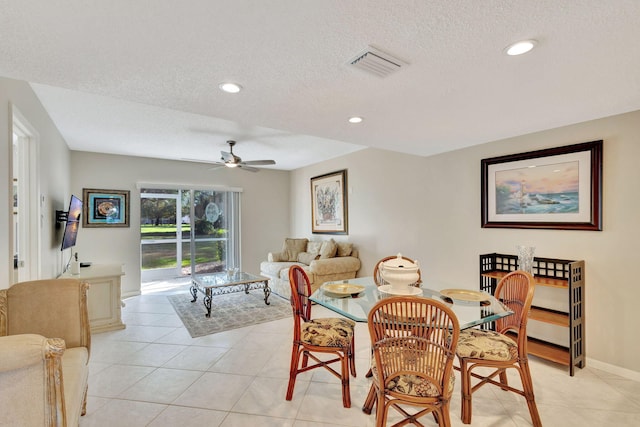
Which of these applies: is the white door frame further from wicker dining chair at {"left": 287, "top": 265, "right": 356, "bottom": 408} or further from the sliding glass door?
the sliding glass door

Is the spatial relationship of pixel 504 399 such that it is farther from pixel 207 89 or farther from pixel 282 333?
pixel 207 89

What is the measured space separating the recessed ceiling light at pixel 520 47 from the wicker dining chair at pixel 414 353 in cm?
133

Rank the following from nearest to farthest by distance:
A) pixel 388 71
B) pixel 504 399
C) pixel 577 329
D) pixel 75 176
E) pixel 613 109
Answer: pixel 388 71
pixel 504 399
pixel 613 109
pixel 577 329
pixel 75 176

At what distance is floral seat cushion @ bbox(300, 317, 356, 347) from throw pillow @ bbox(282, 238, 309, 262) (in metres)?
3.75

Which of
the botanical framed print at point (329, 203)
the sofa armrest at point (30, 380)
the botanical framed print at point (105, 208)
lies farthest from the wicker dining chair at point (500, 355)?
the botanical framed print at point (105, 208)

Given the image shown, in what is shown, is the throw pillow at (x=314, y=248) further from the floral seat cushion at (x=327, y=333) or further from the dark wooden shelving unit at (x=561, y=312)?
the floral seat cushion at (x=327, y=333)

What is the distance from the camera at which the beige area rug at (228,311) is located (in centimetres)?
384

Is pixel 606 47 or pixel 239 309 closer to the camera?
pixel 606 47

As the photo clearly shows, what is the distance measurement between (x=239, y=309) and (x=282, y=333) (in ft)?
3.82

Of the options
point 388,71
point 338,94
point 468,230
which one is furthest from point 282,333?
point 388,71

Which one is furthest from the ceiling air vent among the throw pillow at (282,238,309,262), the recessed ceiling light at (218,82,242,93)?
the throw pillow at (282,238,309,262)

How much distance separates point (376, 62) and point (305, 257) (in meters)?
4.61

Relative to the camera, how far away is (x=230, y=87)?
2006 mm

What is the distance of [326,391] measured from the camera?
2367 millimetres
